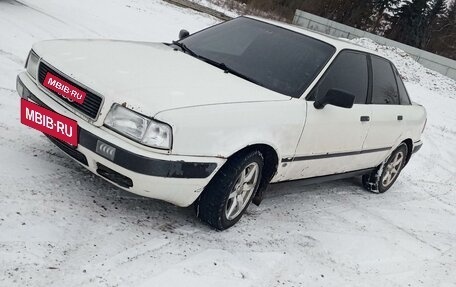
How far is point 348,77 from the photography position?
4555mm

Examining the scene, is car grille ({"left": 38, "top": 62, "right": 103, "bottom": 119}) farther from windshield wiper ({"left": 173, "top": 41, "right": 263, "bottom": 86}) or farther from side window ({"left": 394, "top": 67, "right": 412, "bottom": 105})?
side window ({"left": 394, "top": 67, "right": 412, "bottom": 105})

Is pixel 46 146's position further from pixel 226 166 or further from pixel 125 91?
pixel 226 166

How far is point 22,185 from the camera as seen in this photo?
3.39 metres

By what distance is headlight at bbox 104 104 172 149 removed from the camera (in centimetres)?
297

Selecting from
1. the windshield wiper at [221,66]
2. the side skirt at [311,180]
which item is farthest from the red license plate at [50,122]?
the side skirt at [311,180]

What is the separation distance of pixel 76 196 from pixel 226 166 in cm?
113

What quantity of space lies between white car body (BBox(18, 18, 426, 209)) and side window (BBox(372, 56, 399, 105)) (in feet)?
1.84

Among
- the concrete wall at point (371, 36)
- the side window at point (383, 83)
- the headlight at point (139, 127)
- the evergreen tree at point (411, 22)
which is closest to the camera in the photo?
the headlight at point (139, 127)

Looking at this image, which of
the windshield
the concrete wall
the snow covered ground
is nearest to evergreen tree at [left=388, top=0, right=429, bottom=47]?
the concrete wall

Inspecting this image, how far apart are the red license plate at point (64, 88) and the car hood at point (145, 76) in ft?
0.24

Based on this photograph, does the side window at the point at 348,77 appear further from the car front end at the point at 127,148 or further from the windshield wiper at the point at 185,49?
the car front end at the point at 127,148

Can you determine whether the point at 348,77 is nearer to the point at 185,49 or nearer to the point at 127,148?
the point at 185,49

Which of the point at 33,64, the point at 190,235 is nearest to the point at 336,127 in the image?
the point at 190,235

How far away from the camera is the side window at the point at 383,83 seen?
501 cm
